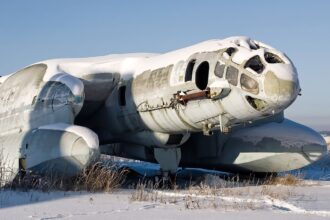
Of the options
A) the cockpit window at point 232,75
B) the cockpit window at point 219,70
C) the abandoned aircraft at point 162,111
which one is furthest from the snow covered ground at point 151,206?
the cockpit window at point 219,70

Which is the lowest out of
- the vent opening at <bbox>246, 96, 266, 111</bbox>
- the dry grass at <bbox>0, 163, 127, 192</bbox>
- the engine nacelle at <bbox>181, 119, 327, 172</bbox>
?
the dry grass at <bbox>0, 163, 127, 192</bbox>

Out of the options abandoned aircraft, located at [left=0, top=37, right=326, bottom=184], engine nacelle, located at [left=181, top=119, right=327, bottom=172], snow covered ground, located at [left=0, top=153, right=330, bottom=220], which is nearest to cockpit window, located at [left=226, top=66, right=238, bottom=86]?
abandoned aircraft, located at [left=0, top=37, right=326, bottom=184]

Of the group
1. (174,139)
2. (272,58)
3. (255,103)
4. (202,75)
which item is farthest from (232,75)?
(174,139)

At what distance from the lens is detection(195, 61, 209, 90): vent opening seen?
934 cm

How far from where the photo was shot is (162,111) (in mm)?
10109

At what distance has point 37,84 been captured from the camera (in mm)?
11406

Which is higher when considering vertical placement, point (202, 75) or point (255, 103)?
point (202, 75)

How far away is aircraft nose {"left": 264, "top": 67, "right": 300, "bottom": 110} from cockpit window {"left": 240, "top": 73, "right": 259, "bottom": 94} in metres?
0.21

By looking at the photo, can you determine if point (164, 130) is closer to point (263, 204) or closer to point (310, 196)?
point (310, 196)

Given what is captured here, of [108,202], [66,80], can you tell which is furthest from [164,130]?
[108,202]

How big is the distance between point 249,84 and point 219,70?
672mm

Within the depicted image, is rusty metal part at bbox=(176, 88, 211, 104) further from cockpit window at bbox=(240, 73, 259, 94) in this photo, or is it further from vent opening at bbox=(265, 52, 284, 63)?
vent opening at bbox=(265, 52, 284, 63)

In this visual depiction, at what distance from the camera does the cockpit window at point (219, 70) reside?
8869mm

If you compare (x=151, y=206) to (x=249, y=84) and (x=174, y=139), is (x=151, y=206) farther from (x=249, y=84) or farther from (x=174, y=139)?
(x=174, y=139)
